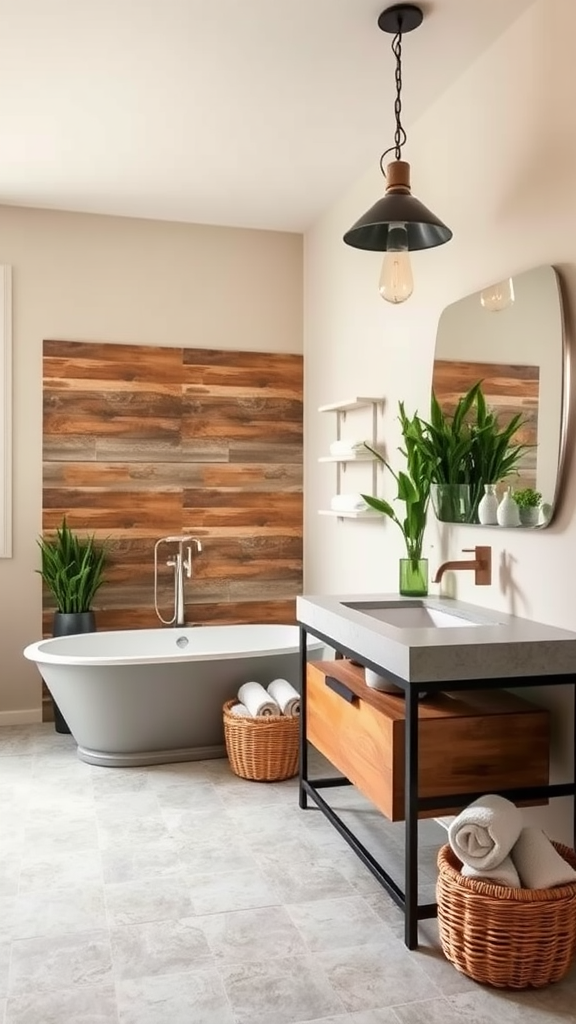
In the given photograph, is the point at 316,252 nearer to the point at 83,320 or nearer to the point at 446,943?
the point at 83,320

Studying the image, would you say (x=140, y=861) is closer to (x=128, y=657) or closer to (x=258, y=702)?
(x=258, y=702)

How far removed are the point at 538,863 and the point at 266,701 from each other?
1638 millimetres

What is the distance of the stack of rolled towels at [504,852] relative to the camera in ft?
6.82

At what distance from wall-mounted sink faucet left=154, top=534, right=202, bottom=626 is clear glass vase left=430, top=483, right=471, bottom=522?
1.76 metres

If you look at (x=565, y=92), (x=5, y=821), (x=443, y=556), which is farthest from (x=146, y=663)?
(x=565, y=92)

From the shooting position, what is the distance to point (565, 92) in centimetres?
245

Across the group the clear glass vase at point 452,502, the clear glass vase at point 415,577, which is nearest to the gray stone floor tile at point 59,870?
the clear glass vase at point 415,577

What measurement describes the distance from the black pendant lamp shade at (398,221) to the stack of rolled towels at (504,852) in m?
1.65

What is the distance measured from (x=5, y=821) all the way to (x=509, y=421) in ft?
7.46

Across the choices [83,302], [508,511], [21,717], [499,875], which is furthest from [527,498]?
[21,717]

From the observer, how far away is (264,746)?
354 cm

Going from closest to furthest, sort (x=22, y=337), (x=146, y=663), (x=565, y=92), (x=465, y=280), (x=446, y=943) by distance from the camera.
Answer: (x=446, y=943) → (x=565, y=92) → (x=465, y=280) → (x=146, y=663) → (x=22, y=337)

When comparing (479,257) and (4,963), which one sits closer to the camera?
(4,963)

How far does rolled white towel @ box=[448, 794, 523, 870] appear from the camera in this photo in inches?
82.0
